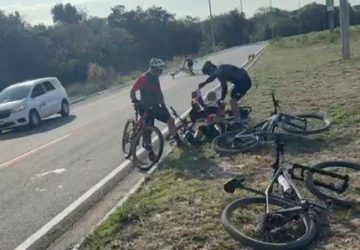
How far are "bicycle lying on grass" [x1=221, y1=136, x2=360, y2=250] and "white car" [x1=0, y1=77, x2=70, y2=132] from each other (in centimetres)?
1416

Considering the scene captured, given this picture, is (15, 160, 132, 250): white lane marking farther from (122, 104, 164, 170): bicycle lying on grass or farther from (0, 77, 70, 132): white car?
(0, 77, 70, 132): white car

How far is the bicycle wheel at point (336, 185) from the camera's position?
590cm

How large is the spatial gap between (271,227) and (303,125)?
16.8ft

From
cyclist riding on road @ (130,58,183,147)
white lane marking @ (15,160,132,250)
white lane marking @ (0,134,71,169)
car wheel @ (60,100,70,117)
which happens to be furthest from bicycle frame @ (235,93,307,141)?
car wheel @ (60,100,70,117)

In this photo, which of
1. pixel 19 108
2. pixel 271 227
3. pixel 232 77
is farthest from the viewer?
pixel 19 108

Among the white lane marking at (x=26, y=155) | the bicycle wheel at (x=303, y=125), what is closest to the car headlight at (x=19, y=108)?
the white lane marking at (x=26, y=155)

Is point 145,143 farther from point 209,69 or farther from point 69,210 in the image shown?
point 69,210

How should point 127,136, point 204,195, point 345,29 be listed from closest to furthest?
point 204,195 → point 127,136 → point 345,29

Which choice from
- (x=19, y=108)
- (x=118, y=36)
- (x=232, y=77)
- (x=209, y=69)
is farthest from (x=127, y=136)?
(x=118, y=36)

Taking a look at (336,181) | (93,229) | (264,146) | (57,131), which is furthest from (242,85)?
(57,131)

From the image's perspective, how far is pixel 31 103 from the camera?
19.1 meters

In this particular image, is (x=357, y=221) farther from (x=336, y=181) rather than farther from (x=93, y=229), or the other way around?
(x=93, y=229)

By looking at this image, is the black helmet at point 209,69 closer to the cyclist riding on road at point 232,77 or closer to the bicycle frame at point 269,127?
the cyclist riding on road at point 232,77

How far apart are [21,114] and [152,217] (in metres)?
13.4
